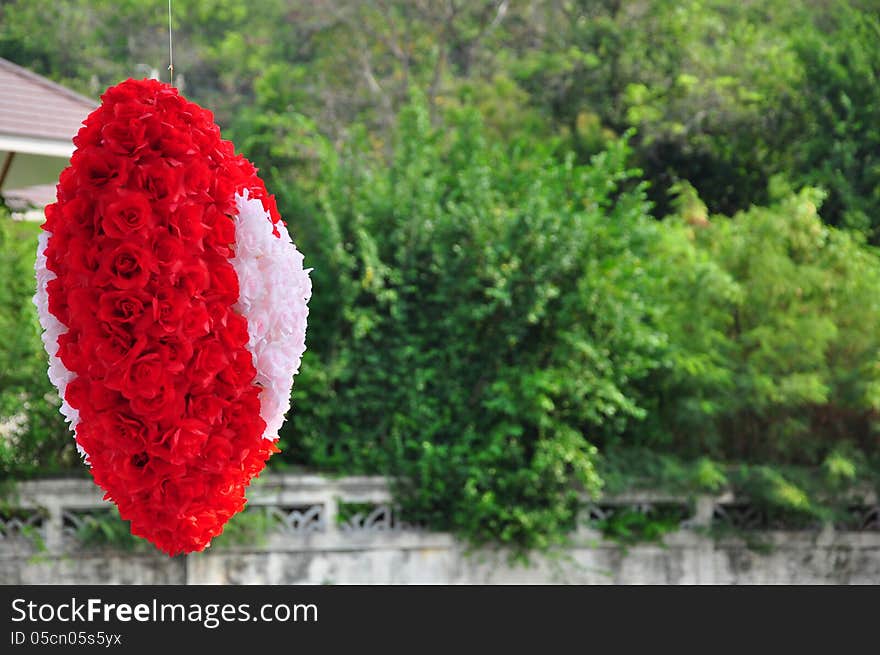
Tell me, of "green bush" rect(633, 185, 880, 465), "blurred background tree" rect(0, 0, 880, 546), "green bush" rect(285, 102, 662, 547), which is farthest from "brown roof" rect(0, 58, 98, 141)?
"green bush" rect(633, 185, 880, 465)

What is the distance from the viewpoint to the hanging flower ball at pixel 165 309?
2367mm

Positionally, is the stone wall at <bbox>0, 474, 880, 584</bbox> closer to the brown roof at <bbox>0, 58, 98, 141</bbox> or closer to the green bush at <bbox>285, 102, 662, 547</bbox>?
the green bush at <bbox>285, 102, 662, 547</bbox>

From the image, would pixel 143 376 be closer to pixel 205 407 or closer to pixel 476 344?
pixel 205 407

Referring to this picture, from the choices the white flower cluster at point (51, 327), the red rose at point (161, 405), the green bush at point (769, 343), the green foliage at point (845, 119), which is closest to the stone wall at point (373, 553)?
the green bush at point (769, 343)

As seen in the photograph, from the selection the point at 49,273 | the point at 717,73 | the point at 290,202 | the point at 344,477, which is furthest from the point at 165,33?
the point at 49,273

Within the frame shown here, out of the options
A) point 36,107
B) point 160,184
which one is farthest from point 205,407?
point 36,107

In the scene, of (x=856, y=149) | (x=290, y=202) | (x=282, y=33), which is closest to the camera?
(x=290, y=202)

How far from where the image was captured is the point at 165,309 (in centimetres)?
237

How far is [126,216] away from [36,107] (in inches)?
159

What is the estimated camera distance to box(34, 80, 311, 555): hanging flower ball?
2367 mm

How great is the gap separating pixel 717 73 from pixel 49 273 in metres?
9.65

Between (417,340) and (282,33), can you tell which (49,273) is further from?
(282,33)

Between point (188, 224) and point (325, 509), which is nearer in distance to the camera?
point (188, 224)

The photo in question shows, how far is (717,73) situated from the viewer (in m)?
11.2
